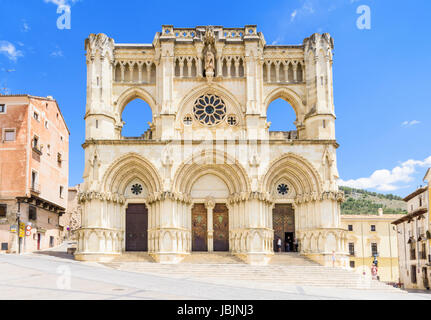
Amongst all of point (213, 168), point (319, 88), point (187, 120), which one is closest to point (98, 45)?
point (187, 120)

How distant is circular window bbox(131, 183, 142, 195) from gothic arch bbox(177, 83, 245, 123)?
17.4 ft

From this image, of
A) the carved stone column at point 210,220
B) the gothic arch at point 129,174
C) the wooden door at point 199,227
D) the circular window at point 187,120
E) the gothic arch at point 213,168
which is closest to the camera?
the gothic arch at point 129,174

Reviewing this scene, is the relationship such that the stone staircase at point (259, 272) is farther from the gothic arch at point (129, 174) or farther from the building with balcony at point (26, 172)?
the building with balcony at point (26, 172)

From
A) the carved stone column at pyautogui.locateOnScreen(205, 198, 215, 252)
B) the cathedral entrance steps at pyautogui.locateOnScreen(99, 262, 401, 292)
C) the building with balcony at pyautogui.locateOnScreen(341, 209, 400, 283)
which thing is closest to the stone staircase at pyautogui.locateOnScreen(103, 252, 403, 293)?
the cathedral entrance steps at pyautogui.locateOnScreen(99, 262, 401, 292)

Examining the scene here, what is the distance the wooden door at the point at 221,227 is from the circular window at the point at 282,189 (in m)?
3.74

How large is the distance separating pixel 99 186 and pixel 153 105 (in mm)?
7145

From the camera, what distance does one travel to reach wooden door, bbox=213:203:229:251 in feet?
108

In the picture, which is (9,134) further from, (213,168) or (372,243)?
(372,243)

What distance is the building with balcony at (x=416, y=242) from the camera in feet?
138

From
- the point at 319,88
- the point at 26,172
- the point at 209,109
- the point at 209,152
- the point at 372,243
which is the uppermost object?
the point at 319,88

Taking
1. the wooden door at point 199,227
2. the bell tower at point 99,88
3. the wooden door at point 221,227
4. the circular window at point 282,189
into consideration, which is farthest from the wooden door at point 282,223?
the bell tower at point 99,88

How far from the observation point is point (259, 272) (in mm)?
27094

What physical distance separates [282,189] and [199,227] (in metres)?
6.06

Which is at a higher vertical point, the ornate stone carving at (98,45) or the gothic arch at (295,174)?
the ornate stone carving at (98,45)
